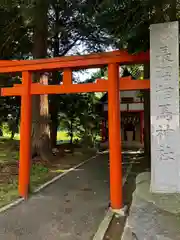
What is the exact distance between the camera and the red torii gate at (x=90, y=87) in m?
6.36

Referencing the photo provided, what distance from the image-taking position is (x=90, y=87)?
270 inches

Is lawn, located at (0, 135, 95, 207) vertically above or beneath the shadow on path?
above

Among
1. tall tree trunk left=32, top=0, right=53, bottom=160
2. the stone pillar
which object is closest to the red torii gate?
the stone pillar

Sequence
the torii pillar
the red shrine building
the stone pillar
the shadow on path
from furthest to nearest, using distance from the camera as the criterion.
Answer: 1. the red shrine building
2. the torii pillar
3. the shadow on path
4. the stone pillar

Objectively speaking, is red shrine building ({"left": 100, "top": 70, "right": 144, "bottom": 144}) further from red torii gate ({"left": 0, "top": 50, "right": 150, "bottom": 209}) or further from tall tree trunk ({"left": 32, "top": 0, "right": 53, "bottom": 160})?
red torii gate ({"left": 0, "top": 50, "right": 150, "bottom": 209})

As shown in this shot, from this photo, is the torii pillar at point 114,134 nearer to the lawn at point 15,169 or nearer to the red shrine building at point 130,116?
the lawn at point 15,169

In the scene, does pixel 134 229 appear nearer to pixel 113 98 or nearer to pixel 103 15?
pixel 113 98

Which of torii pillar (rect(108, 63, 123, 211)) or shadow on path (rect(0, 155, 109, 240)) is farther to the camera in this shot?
torii pillar (rect(108, 63, 123, 211))

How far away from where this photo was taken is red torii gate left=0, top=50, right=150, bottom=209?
636 cm

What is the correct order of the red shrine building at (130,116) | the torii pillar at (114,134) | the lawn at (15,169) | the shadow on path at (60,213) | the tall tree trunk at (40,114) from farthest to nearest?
the red shrine building at (130,116)
the tall tree trunk at (40,114)
the lawn at (15,169)
the torii pillar at (114,134)
the shadow on path at (60,213)

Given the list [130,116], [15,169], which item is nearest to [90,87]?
[15,169]

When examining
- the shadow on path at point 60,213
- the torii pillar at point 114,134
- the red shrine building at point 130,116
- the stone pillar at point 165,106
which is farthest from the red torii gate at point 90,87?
the red shrine building at point 130,116

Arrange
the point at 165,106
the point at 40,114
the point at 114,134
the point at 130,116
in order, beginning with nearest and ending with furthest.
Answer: the point at 165,106, the point at 114,134, the point at 40,114, the point at 130,116

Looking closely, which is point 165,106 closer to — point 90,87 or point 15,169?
point 90,87
